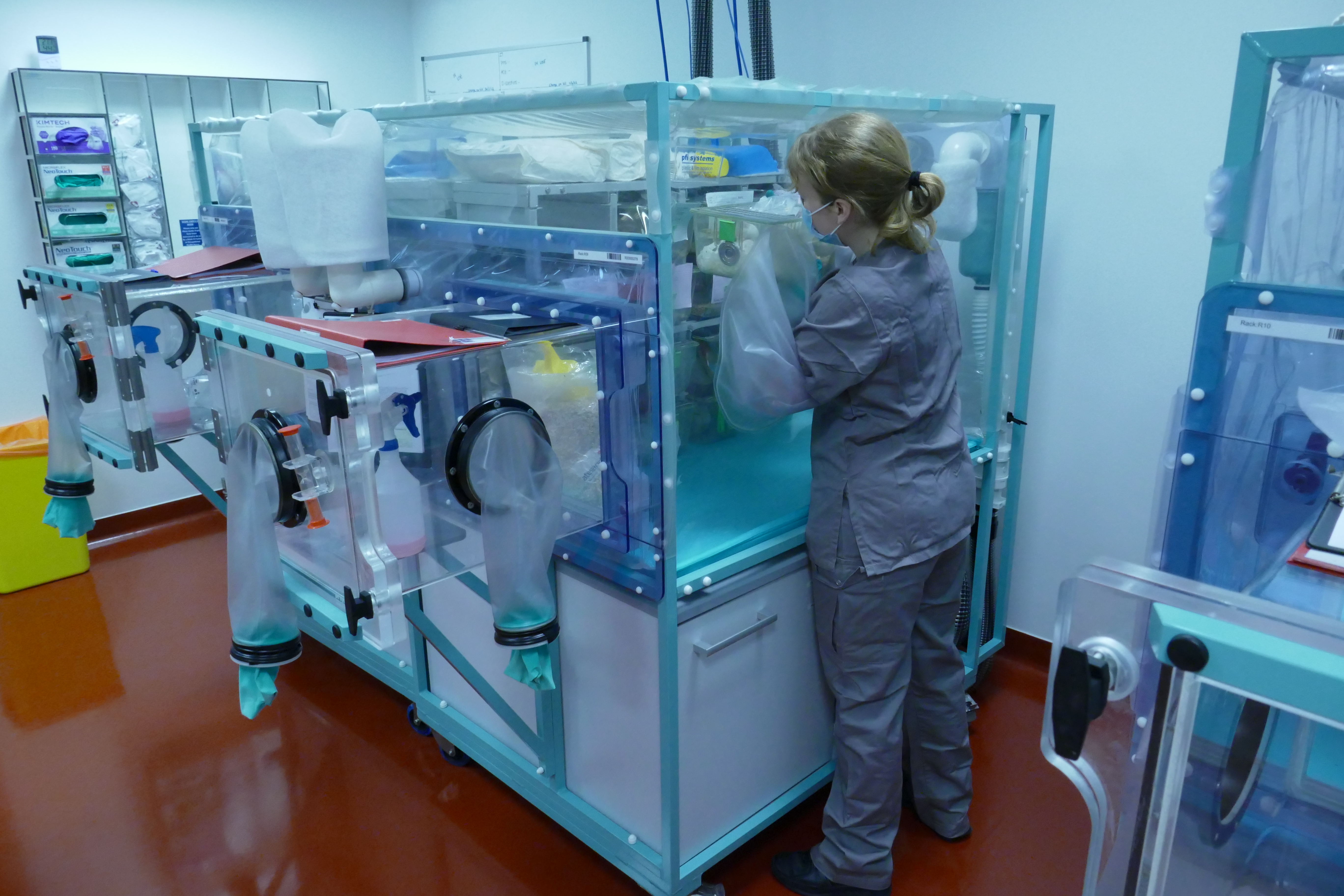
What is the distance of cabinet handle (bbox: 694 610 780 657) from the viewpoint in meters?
1.57

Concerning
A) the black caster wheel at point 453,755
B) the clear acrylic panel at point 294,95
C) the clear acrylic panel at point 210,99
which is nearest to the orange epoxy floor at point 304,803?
the black caster wheel at point 453,755

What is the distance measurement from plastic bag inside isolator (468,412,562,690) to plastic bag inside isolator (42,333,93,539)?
1137mm

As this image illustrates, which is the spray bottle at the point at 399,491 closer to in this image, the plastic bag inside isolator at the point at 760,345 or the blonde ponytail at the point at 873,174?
Answer: the plastic bag inside isolator at the point at 760,345

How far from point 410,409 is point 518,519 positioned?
9.1 inches

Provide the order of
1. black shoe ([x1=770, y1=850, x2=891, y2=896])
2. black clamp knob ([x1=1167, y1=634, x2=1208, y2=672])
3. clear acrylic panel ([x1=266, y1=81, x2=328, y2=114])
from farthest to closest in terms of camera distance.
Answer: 1. clear acrylic panel ([x1=266, y1=81, x2=328, y2=114])
2. black shoe ([x1=770, y1=850, x2=891, y2=896])
3. black clamp knob ([x1=1167, y1=634, x2=1208, y2=672])

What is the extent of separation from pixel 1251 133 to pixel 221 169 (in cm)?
262

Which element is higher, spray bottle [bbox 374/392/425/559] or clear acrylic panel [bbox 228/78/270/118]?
clear acrylic panel [bbox 228/78/270/118]

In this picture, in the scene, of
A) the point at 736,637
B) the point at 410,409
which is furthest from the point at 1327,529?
the point at 410,409

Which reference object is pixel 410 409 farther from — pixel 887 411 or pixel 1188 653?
pixel 1188 653

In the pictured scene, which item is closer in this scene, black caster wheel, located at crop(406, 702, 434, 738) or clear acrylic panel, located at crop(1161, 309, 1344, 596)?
clear acrylic panel, located at crop(1161, 309, 1344, 596)

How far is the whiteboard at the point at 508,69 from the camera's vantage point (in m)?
3.53

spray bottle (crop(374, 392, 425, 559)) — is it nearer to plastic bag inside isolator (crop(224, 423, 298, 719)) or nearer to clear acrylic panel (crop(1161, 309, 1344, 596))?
plastic bag inside isolator (crop(224, 423, 298, 719))

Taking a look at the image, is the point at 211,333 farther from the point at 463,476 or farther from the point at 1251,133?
the point at 1251,133

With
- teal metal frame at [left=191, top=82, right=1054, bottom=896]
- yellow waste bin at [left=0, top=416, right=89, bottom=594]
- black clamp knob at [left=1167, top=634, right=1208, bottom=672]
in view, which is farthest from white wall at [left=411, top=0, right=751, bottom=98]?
black clamp knob at [left=1167, top=634, right=1208, bottom=672]
